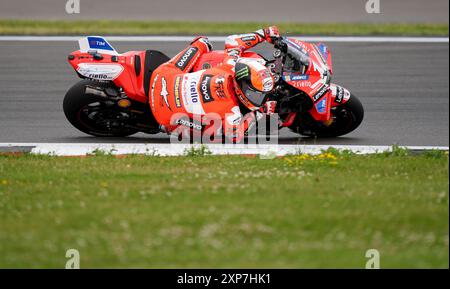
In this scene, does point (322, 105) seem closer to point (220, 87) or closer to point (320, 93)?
point (320, 93)

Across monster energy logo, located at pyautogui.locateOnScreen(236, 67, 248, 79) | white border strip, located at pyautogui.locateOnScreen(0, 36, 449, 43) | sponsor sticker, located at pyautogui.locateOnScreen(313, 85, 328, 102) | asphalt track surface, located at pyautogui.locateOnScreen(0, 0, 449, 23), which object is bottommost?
sponsor sticker, located at pyautogui.locateOnScreen(313, 85, 328, 102)

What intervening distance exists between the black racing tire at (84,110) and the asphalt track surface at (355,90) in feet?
0.39

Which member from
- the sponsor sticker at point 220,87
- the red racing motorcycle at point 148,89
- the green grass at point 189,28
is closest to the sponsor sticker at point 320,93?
the red racing motorcycle at point 148,89

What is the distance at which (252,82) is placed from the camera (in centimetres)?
1049

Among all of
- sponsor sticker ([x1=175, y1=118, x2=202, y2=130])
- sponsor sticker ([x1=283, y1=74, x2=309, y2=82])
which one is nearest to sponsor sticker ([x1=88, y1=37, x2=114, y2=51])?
sponsor sticker ([x1=175, y1=118, x2=202, y2=130])

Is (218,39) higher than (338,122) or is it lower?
higher

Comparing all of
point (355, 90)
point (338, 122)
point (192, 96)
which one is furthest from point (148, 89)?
point (355, 90)

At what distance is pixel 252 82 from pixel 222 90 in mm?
427

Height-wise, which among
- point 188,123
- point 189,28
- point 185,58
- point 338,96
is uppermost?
point 189,28

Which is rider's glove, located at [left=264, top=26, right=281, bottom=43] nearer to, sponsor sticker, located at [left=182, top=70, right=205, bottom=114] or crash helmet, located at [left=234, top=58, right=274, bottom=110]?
crash helmet, located at [left=234, top=58, right=274, bottom=110]

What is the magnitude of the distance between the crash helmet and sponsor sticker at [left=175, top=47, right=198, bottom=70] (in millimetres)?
808

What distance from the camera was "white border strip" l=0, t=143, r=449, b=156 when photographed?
35.6 ft

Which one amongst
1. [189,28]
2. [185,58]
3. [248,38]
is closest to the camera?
[248,38]

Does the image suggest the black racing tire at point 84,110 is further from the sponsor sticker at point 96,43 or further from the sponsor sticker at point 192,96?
the sponsor sticker at point 192,96
